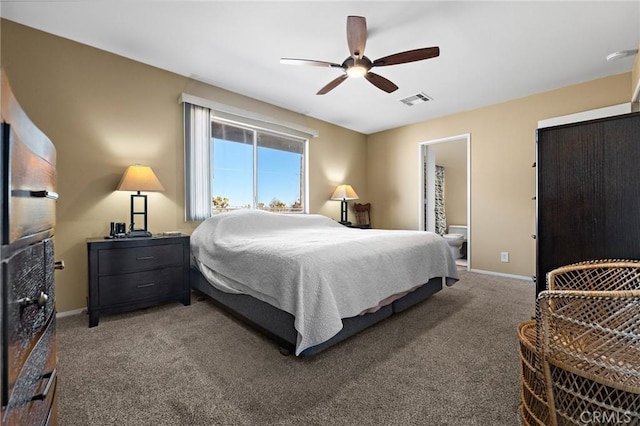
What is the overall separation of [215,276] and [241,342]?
0.73m

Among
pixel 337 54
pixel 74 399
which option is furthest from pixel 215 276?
pixel 337 54

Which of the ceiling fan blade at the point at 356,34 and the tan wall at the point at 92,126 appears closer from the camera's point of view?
the ceiling fan blade at the point at 356,34

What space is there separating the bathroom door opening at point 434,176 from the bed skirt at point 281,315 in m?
2.34

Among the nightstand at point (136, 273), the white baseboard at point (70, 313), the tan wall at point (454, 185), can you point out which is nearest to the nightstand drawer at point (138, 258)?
the nightstand at point (136, 273)

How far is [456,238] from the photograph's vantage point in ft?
18.2

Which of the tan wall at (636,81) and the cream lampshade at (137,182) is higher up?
the tan wall at (636,81)

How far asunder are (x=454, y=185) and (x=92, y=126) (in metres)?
6.53

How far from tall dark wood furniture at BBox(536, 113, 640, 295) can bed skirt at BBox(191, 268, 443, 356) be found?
1056mm

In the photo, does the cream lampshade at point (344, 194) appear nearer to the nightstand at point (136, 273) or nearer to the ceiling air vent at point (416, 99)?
the ceiling air vent at point (416, 99)

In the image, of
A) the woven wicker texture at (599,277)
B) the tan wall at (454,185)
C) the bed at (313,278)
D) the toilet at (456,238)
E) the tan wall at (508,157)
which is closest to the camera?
the woven wicker texture at (599,277)

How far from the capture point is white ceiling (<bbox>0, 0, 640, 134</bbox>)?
225 centimetres

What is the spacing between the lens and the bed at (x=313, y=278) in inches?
68.9

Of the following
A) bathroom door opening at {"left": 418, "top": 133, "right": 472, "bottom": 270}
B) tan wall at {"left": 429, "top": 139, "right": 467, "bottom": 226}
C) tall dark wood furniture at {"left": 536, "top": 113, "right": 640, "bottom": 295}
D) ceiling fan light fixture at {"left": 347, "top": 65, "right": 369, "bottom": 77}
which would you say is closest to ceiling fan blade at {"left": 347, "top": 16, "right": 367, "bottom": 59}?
ceiling fan light fixture at {"left": 347, "top": 65, "right": 369, "bottom": 77}

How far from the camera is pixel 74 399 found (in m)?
1.49
